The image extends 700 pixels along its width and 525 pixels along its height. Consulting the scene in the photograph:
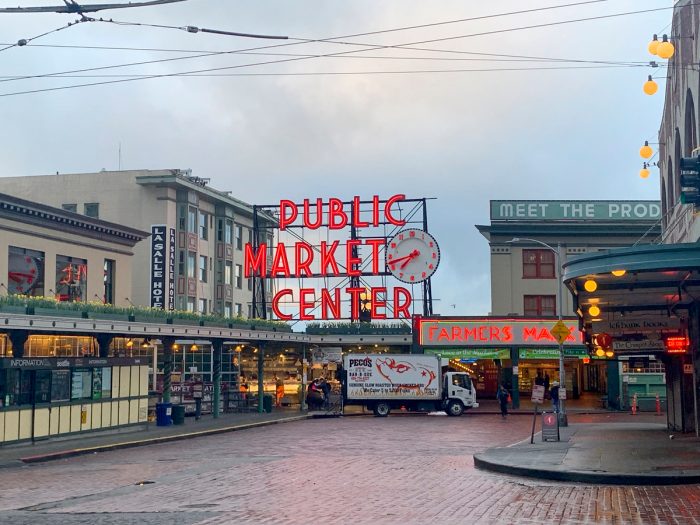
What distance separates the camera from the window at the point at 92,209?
198ft

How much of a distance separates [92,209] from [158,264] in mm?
7565

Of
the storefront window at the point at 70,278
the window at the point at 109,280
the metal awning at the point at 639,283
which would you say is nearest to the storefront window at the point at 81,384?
the storefront window at the point at 70,278

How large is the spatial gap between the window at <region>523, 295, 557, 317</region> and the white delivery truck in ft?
49.8

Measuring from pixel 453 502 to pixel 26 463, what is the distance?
1516 cm

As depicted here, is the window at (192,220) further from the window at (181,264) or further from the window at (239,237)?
the window at (239,237)

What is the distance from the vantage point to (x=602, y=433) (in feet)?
107

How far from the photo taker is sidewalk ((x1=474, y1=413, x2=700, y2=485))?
19.4 m

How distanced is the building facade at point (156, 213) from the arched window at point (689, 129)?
3532 centimetres

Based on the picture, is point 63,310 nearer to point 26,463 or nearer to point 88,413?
point 88,413

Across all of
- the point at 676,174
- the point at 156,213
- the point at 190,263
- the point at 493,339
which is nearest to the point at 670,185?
the point at 676,174

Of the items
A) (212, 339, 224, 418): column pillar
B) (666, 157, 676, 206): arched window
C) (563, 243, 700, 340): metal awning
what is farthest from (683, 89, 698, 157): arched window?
(212, 339, 224, 418): column pillar

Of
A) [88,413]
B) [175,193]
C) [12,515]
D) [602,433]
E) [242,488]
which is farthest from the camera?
[175,193]

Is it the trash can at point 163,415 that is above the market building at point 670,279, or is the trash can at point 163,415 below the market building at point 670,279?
below

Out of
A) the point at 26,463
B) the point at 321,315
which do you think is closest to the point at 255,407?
the point at 321,315
